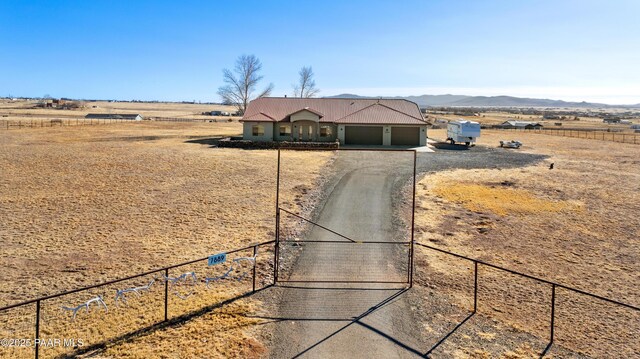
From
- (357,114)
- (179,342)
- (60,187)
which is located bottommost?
(179,342)

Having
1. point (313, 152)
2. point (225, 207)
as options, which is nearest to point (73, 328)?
point (225, 207)

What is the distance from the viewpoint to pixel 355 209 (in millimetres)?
20969

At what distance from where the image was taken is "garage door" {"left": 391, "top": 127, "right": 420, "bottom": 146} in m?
47.3

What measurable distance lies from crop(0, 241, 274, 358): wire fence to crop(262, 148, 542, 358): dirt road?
1.55 meters

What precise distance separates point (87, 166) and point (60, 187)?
7.16 metres

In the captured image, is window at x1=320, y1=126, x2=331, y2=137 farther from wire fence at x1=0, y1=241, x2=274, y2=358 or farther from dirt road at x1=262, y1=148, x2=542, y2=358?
wire fence at x1=0, y1=241, x2=274, y2=358

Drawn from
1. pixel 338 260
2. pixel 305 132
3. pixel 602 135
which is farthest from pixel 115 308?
pixel 602 135

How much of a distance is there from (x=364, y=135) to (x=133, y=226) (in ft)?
108

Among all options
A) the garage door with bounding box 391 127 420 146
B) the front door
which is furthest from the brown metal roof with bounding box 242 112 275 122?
the garage door with bounding box 391 127 420 146

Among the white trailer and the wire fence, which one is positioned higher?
the white trailer

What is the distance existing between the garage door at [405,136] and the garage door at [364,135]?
60.4 inches

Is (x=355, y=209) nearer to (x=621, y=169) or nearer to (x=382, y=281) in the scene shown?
(x=382, y=281)

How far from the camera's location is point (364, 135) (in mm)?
47562

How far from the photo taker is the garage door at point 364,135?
1865 inches
